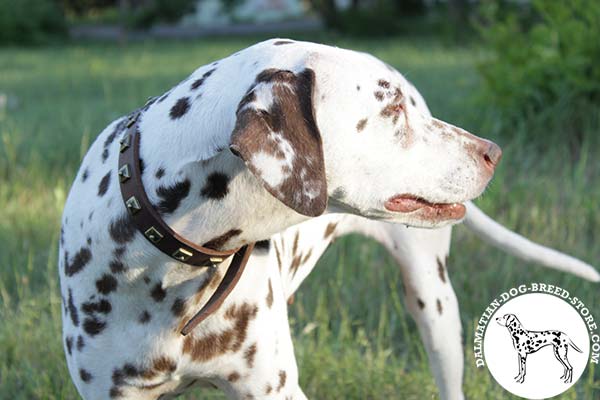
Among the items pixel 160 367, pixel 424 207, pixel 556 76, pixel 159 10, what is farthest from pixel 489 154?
pixel 159 10

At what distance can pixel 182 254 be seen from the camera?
2.46 m

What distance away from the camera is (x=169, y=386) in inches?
107

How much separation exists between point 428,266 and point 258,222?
131cm

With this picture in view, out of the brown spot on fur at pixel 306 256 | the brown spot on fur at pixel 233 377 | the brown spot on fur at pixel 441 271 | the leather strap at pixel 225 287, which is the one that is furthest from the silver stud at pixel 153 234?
the brown spot on fur at pixel 441 271

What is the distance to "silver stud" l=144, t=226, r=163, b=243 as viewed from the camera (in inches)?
95.9

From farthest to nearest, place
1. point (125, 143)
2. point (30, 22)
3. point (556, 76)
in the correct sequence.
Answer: point (30, 22) < point (556, 76) < point (125, 143)

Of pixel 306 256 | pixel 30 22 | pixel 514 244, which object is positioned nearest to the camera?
pixel 306 256

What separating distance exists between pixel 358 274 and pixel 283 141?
266 centimetres

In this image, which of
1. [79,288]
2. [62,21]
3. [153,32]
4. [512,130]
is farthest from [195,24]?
[79,288]

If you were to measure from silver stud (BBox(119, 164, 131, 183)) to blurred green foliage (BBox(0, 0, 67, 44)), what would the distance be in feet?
67.8

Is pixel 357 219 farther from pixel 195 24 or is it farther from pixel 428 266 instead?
pixel 195 24

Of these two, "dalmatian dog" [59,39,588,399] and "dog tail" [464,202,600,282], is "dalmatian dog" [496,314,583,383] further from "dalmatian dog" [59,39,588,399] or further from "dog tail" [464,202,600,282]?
"dalmatian dog" [59,39,588,399]

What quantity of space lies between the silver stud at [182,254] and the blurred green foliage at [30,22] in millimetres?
20793

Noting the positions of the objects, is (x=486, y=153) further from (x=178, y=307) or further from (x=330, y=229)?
(x=178, y=307)
